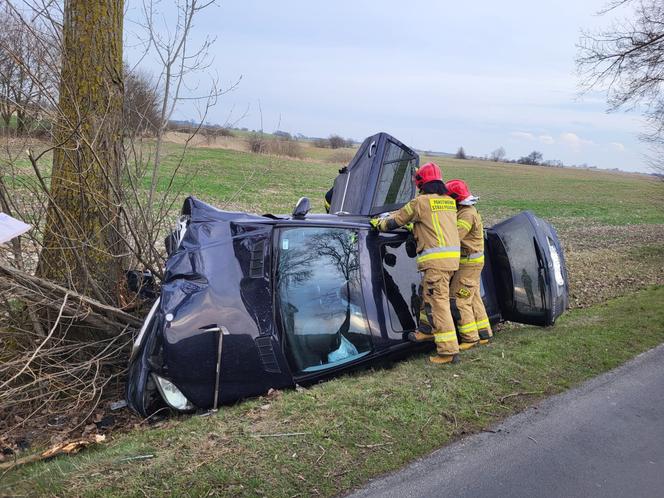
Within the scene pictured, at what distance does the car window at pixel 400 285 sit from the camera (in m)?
4.59

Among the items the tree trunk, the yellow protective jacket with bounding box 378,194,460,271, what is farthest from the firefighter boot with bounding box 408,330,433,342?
the tree trunk

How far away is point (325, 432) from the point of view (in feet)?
11.1

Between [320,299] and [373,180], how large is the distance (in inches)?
73.1

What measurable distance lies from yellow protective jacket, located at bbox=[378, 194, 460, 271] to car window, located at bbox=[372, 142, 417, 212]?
2.25 ft

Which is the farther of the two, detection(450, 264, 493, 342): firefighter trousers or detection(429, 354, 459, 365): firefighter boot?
detection(450, 264, 493, 342): firefighter trousers

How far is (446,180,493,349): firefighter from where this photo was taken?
5.17 metres

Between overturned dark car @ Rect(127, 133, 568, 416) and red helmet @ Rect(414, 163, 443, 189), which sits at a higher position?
red helmet @ Rect(414, 163, 443, 189)

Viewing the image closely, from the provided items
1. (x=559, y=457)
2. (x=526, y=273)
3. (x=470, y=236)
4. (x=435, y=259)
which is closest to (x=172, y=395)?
(x=435, y=259)

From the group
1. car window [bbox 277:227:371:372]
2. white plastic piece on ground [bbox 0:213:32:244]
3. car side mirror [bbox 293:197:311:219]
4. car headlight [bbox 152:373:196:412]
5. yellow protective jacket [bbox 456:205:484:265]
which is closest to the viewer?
white plastic piece on ground [bbox 0:213:32:244]

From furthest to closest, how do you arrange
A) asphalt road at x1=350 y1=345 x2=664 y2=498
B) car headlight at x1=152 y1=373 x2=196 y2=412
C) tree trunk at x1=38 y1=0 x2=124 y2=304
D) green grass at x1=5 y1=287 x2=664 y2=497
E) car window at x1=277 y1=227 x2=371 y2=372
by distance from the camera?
1. tree trunk at x1=38 y1=0 x2=124 y2=304
2. car window at x1=277 y1=227 x2=371 y2=372
3. car headlight at x1=152 y1=373 x2=196 y2=412
4. asphalt road at x1=350 y1=345 x2=664 y2=498
5. green grass at x1=5 y1=287 x2=664 y2=497

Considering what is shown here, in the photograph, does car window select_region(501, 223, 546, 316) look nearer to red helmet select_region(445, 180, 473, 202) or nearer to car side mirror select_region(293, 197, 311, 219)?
red helmet select_region(445, 180, 473, 202)

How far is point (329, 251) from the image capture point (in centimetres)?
432

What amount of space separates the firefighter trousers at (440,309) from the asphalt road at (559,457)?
0.95 meters

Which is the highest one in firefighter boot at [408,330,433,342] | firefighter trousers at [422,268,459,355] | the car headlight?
firefighter trousers at [422,268,459,355]
